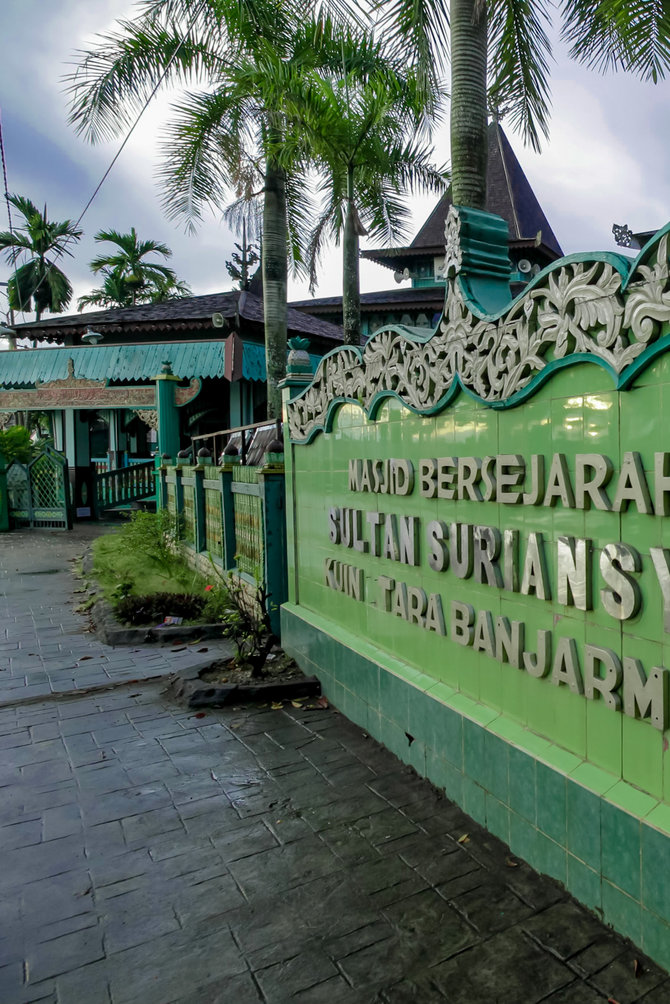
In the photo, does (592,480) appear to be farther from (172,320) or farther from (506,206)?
(506,206)

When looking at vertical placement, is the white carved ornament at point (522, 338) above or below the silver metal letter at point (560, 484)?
above

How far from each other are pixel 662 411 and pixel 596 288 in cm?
51

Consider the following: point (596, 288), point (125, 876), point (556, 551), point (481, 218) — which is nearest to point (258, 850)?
point (125, 876)

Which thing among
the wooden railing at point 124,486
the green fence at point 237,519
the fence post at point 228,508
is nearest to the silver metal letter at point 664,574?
the green fence at point 237,519

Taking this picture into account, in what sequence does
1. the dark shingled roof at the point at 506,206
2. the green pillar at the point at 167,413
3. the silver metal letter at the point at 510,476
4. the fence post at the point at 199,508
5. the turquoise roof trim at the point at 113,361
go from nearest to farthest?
the silver metal letter at the point at 510,476 < the fence post at the point at 199,508 < the green pillar at the point at 167,413 < the turquoise roof trim at the point at 113,361 < the dark shingled roof at the point at 506,206

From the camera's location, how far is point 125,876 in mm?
2859

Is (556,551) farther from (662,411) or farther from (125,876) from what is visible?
(125,876)

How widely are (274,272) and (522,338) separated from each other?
847 centimetres

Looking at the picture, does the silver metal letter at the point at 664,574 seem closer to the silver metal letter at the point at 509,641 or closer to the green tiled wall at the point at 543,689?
the green tiled wall at the point at 543,689

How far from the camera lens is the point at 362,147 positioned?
1145cm

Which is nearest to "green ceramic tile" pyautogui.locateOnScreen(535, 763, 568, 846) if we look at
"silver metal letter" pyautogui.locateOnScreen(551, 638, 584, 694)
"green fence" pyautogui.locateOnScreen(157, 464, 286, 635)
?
"silver metal letter" pyautogui.locateOnScreen(551, 638, 584, 694)

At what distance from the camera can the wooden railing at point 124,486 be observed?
18641 millimetres

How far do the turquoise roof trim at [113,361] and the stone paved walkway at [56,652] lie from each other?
7233mm

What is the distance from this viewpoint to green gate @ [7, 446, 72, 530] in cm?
1680
